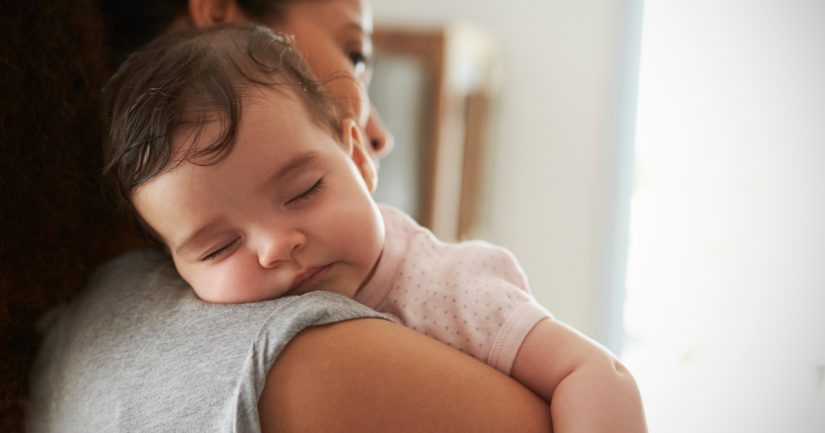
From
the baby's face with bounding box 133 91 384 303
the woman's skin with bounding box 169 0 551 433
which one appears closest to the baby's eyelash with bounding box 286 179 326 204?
the baby's face with bounding box 133 91 384 303

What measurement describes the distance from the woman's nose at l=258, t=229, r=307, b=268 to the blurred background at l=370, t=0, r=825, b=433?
1648mm

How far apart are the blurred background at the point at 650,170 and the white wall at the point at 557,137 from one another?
10 mm

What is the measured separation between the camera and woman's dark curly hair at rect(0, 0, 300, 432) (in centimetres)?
64

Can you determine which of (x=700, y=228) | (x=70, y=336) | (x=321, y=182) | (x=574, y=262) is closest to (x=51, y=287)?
(x=70, y=336)

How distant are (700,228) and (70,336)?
90.2 inches

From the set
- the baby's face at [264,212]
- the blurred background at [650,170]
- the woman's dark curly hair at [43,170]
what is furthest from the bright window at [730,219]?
the woman's dark curly hair at [43,170]

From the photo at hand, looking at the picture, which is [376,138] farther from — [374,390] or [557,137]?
[557,137]

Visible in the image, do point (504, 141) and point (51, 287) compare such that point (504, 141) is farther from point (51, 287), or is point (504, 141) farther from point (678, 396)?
point (51, 287)

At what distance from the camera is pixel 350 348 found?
0.49 meters

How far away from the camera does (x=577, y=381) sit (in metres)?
0.57

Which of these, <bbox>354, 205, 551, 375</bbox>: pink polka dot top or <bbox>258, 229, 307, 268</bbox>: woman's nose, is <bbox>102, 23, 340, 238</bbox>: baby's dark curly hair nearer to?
<bbox>258, 229, 307, 268</bbox>: woman's nose

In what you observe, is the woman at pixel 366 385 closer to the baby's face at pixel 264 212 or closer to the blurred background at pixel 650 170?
the baby's face at pixel 264 212

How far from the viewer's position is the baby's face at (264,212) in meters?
0.63

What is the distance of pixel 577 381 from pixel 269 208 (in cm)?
44
